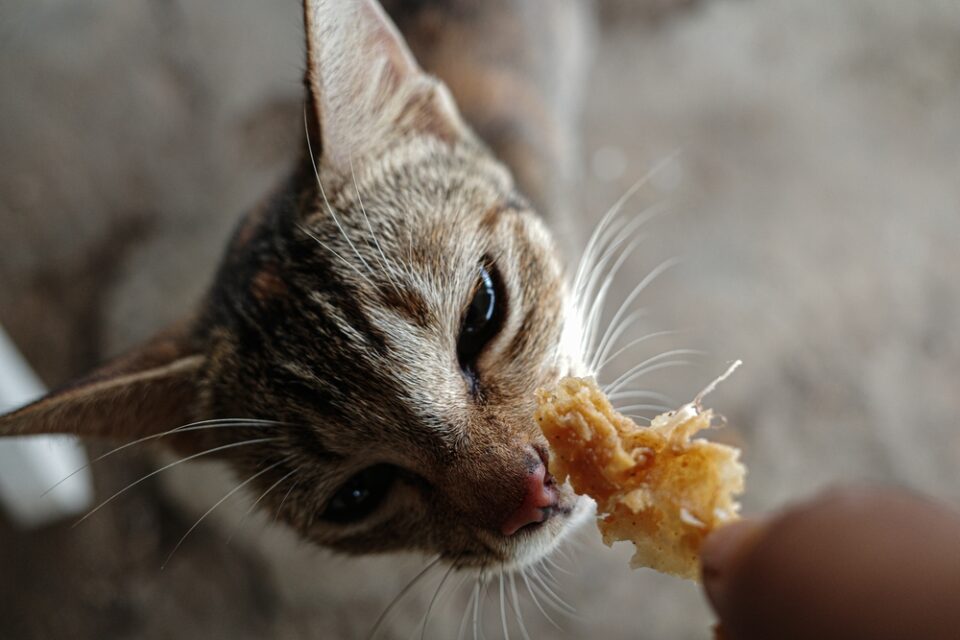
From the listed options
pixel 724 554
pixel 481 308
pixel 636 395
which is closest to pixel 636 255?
pixel 636 395

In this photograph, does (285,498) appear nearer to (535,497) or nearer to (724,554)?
(535,497)

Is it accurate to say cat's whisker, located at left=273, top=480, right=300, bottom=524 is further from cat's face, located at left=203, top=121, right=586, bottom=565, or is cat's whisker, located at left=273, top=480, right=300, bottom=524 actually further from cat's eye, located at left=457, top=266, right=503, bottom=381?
cat's eye, located at left=457, top=266, right=503, bottom=381

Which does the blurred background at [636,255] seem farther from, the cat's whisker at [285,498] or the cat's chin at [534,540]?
the cat's whisker at [285,498]

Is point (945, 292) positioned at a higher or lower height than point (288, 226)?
lower

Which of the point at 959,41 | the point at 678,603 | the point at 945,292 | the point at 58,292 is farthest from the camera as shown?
the point at 959,41

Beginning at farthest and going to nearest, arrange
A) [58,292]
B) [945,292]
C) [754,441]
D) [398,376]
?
[58,292] → [945,292] → [754,441] → [398,376]

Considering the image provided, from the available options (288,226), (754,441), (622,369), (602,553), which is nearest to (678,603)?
(602,553)

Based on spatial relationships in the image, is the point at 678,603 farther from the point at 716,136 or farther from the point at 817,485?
the point at 716,136
